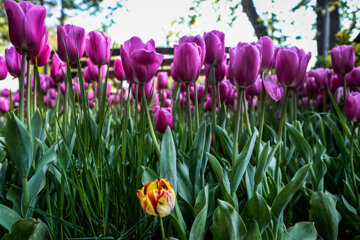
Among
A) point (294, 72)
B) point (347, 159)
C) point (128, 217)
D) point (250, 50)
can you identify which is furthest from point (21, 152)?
point (347, 159)

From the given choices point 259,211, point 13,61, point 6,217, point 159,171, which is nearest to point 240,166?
point 259,211

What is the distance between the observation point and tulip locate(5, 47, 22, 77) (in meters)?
1.07

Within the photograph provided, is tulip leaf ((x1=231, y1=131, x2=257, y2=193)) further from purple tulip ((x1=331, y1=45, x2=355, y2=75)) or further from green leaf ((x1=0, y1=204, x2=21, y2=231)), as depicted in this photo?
purple tulip ((x1=331, y1=45, x2=355, y2=75))

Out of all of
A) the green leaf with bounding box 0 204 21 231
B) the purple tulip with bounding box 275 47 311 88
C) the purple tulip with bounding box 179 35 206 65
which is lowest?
the green leaf with bounding box 0 204 21 231

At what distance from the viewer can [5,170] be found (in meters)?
1.07

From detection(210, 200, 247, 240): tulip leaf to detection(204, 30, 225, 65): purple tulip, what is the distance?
0.50 metres

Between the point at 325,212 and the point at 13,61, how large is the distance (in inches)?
41.0

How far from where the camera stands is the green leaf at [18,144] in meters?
0.79

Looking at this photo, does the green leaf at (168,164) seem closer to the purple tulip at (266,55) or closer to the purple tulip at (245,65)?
the purple tulip at (245,65)

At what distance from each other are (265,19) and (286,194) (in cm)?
354

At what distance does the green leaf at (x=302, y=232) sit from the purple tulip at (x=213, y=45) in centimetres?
53

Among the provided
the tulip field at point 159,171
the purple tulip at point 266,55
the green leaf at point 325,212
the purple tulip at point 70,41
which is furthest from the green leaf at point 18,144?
the green leaf at point 325,212

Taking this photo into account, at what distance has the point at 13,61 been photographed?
1.08m

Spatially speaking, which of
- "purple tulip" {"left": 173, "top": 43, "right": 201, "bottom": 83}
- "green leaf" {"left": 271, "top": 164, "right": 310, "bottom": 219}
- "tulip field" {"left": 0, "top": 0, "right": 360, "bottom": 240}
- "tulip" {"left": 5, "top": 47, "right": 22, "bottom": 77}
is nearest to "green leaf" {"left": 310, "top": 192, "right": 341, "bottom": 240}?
"tulip field" {"left": 0, "top": 0, "right": 360, "bottom": 240}
